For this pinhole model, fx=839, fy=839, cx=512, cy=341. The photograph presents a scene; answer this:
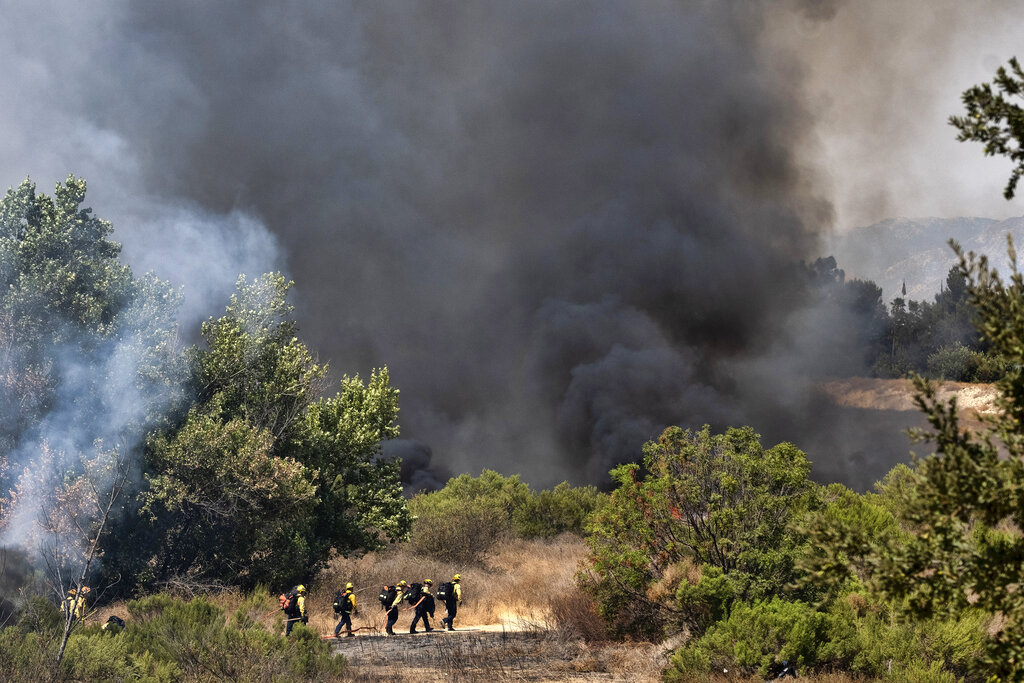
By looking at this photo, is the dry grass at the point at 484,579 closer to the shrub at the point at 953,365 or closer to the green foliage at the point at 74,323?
the green foliage at the point at 74,323

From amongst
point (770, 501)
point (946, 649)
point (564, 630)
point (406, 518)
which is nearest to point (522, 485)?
point (406, 518)

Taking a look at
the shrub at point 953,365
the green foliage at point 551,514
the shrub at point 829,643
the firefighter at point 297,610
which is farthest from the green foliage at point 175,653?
the shrub at point 953,365

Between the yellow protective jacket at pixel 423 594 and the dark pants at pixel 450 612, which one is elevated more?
the yellow protective jacket at pixel 423 594

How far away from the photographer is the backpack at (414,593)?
23317 millimetres

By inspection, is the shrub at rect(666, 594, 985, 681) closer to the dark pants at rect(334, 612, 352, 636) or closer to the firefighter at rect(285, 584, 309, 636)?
the firefighter at rect(285, 584, 309, 636)

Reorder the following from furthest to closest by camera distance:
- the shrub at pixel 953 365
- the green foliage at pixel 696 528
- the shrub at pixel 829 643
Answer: the shrub at pixel 953 365, the green foliage at pixel 696 528, the shrub at pixel 829 643

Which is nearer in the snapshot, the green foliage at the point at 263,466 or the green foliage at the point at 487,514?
the green foliage at the point at 263,466

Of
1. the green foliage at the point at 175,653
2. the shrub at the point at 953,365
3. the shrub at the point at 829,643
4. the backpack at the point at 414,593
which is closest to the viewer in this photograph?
the green foliage at the point at 175,653

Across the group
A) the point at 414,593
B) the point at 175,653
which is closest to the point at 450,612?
the point at 414,593

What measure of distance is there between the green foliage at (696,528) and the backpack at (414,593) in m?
7.27

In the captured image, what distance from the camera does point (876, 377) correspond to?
237ft

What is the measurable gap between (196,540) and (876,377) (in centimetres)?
6312

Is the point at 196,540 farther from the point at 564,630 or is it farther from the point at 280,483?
the point at 564,630

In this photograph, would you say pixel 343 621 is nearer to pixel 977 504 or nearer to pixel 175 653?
pixel 175 653
